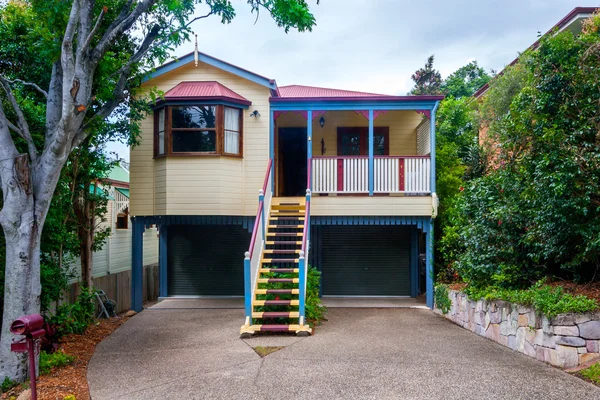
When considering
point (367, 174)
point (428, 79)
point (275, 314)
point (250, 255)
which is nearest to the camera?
point (275, 314)

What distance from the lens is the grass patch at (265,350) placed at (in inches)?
240

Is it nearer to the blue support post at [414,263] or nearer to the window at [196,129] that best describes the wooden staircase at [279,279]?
the window at [196,129]

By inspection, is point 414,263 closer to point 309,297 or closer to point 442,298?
point 442,298

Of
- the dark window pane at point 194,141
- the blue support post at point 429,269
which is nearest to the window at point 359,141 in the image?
the blue support post at point 429,269

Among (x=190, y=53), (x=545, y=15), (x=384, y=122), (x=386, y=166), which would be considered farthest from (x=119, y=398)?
(x=545, y=15)

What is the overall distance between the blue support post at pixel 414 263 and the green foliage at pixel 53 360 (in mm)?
8425

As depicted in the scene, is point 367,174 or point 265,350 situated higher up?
point 367,174

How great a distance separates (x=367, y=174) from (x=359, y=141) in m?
2.35

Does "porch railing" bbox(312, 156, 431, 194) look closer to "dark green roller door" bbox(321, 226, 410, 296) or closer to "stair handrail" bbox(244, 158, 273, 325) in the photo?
"stair handrail" bbox(244, 158, 273, 325)

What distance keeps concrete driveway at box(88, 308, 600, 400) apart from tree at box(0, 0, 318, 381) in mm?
1640

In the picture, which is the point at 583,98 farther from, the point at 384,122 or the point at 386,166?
the point at 384,122

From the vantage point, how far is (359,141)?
1227cm

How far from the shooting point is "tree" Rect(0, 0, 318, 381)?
210 inches

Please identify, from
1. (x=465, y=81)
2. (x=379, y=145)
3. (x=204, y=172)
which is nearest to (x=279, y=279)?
(x=204, y=172)
